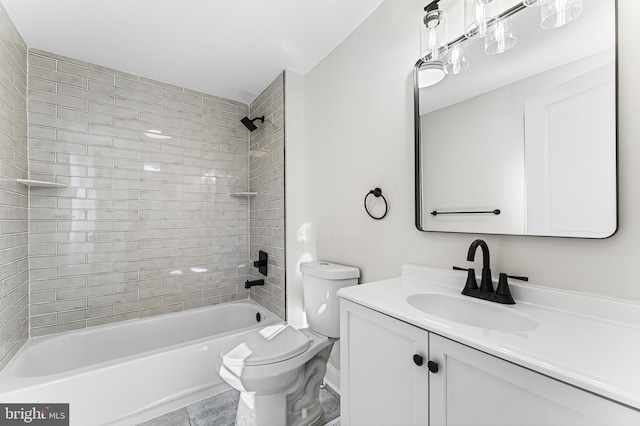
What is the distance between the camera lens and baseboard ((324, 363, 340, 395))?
190 cm

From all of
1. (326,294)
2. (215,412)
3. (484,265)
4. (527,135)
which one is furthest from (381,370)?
(215,412)

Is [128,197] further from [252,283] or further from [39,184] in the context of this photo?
[252,283]

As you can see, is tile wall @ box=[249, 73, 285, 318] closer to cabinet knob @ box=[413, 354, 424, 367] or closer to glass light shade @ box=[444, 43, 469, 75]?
glass light shade @ box=[444, 43, 469, 75]

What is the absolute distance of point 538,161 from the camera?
39.4 inches

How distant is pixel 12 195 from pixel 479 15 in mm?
2619

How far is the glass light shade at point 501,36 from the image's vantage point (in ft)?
3.51

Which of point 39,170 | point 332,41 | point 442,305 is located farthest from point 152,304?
point 332,41

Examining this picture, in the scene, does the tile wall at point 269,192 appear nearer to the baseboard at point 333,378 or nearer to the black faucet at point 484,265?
the baseboard at point 333,378

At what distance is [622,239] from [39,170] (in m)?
3.12

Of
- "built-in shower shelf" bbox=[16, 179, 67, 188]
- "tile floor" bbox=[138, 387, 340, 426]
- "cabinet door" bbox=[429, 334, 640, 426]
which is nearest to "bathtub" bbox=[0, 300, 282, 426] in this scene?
"tile floor" bbox=[138, 387, 340, 426]

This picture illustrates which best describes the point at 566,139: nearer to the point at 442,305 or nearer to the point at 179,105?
the point at 442,305

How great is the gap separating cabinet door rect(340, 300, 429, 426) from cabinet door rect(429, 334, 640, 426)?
57 mm

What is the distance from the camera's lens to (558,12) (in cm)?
95

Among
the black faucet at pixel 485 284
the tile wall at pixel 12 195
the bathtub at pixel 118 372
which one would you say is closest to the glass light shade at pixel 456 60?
the black faucet at pixel 485 284
